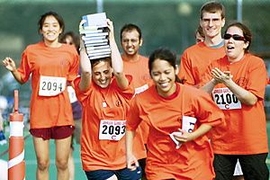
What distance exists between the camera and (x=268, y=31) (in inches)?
655

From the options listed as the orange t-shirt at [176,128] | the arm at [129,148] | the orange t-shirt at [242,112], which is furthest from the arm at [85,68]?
the orange t-shirt at [242,112]

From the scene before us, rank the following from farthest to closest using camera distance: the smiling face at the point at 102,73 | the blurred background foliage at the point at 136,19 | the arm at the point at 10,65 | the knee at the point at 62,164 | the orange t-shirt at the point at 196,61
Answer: the blurred background foliage at the point at 136,19 < the knee at the point at 62,164 < the arm at the point at 10,65 < the orange t-shirt at the point at 196,61 < the smiling face at the point at 102,73

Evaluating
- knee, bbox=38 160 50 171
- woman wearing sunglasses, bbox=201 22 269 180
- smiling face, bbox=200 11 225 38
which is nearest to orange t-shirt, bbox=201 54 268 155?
woman wearing sunglasses, bbox=201 22 269 180

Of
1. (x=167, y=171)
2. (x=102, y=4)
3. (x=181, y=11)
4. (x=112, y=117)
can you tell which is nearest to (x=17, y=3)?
(x=102, y=4)

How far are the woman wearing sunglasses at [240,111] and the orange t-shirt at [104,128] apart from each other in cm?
70

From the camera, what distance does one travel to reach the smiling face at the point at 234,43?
659cm

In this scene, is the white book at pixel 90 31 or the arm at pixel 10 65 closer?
the white book at pixel 90 31

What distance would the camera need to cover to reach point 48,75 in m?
7.82

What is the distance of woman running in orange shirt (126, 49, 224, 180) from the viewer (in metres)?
5.68

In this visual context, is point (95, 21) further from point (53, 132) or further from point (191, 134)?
point (53, 132)

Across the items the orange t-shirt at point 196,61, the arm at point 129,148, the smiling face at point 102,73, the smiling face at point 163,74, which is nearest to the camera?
the smiling face at point 163,74

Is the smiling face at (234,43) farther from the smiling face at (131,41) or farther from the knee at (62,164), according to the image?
the knee at (62,164)

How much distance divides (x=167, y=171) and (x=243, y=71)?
4.18 ft

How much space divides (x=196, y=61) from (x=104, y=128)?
0.92 metres
